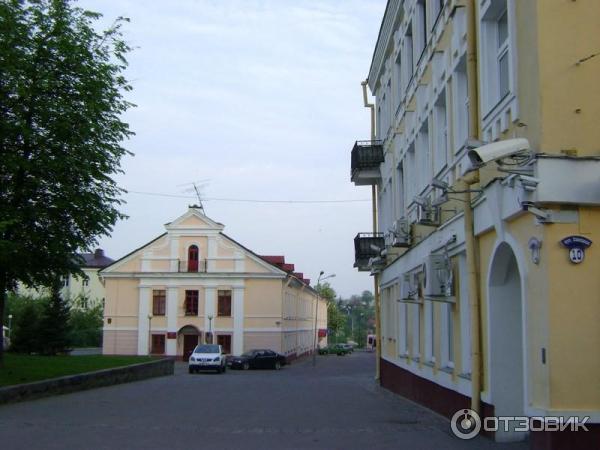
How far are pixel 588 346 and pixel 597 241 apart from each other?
48.5 inches

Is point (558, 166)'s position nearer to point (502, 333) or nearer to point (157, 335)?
point (502, 333)

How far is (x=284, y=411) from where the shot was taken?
638 inches

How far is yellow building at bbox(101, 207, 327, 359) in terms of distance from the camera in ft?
197

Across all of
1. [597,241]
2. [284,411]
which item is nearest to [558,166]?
[597,241]

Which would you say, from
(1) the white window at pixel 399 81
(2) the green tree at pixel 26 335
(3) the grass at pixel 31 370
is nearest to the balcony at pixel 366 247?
(1) the white window at pixel 399 81

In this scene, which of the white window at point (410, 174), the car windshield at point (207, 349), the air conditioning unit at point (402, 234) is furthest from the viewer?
the car windshield at point (207, 349)

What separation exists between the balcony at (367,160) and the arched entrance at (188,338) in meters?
35.5

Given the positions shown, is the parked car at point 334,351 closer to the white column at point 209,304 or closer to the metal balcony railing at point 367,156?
the white column at point 209,304

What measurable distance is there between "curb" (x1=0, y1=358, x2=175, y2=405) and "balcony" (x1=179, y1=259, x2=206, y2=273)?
24402 millimetres

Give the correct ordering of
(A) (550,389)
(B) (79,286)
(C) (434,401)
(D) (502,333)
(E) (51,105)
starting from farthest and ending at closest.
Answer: (B) (79,286) < (E) (51,105) < (C) (434,401) < (D) (502,333) < (A) (550,389)

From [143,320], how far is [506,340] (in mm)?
51955

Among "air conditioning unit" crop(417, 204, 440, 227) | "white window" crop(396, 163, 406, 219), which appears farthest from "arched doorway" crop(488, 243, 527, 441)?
"white window" crop(396, 163, 406, 219)

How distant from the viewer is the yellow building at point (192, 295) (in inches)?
2360

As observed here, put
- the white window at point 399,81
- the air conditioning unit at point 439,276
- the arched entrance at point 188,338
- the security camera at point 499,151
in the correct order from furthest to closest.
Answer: the arched entrance at point 188,338 < the white window at point 399,81 < the air conditioning unit at point 439,276 < the security camera at point 499,151
